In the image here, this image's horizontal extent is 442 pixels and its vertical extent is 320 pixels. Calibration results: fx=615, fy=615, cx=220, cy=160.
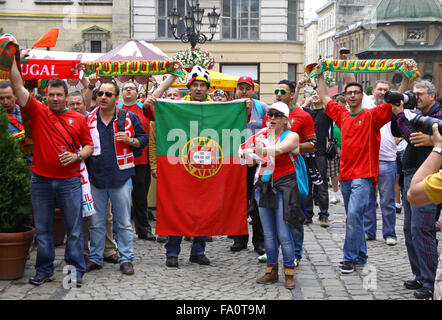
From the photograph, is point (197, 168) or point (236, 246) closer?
point (197, 168)

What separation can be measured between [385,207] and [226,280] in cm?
347

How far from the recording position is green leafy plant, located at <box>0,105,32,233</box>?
6645 millimetres

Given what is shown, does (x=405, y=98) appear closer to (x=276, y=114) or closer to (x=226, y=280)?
(x=276, y=114)

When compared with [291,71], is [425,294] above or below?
below

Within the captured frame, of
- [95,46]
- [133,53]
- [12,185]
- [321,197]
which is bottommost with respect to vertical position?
[321,197]

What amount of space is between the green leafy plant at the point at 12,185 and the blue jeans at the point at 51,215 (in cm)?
24

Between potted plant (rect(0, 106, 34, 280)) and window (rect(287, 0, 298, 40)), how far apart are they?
26.7m

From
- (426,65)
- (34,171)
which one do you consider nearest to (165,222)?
(34,171)

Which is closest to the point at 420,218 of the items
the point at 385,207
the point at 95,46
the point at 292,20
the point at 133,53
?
the point at 385,207

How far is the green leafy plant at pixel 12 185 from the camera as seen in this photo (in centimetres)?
664

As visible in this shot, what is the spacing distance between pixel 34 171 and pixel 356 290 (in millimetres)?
3661

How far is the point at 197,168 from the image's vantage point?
7.64 m

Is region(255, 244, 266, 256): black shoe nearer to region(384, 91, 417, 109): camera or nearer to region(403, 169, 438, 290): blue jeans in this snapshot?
region(403, 169, 438, 290): blue jeans

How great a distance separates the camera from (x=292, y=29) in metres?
32.2
